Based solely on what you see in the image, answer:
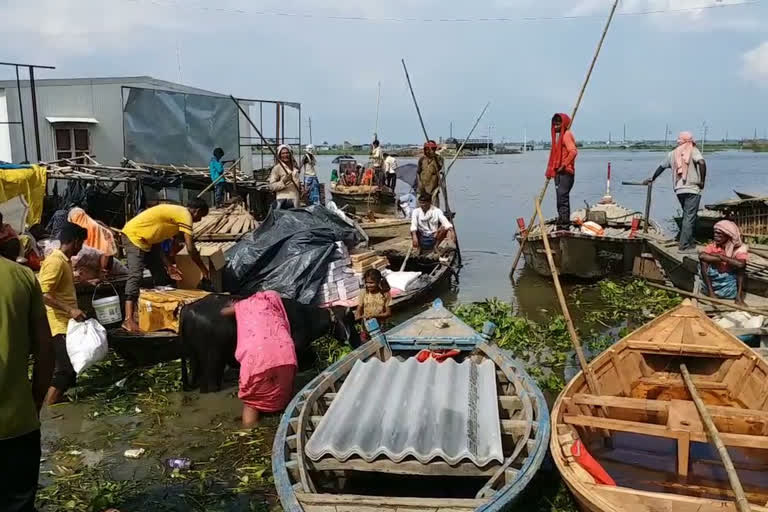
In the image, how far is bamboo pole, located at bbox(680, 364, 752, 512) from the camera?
115 inches

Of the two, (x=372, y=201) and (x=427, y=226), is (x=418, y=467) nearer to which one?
(x=427, y=226)

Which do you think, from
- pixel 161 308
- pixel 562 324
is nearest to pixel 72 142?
pixel 161 308

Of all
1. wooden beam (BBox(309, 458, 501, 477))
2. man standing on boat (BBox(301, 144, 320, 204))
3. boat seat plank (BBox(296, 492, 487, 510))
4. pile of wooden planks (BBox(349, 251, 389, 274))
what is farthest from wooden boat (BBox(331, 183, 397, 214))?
boat seat plank (BBox(296, 492, 487, 510))

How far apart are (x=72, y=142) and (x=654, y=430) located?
14538 millimetres

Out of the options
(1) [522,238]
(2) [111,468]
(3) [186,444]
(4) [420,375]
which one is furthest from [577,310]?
(2) [111,468]

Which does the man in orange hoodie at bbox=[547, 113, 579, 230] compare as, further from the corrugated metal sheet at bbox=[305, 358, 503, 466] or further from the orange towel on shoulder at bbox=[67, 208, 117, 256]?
the orange towel on shoulder at bbox=[67, 208, 117, 256]

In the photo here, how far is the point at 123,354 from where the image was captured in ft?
21.2

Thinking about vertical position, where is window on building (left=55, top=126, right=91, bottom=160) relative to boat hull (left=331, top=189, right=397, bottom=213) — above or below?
above

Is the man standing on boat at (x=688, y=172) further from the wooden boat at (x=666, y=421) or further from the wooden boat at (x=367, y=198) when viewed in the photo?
the wooden boat at (x=367, y=198)

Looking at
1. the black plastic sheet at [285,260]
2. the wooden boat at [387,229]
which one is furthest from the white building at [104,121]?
the black plastic sheet at [285,260]

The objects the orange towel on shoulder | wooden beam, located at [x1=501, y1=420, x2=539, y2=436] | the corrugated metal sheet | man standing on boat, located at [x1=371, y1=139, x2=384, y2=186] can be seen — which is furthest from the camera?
man standing on boat, located at [x1=371, y1=139, x2=384, y2=186]

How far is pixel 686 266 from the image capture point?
8852 mm

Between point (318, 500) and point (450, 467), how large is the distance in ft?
2.53

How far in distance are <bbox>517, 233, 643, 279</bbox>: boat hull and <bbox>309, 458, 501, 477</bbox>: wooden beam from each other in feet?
24.4
